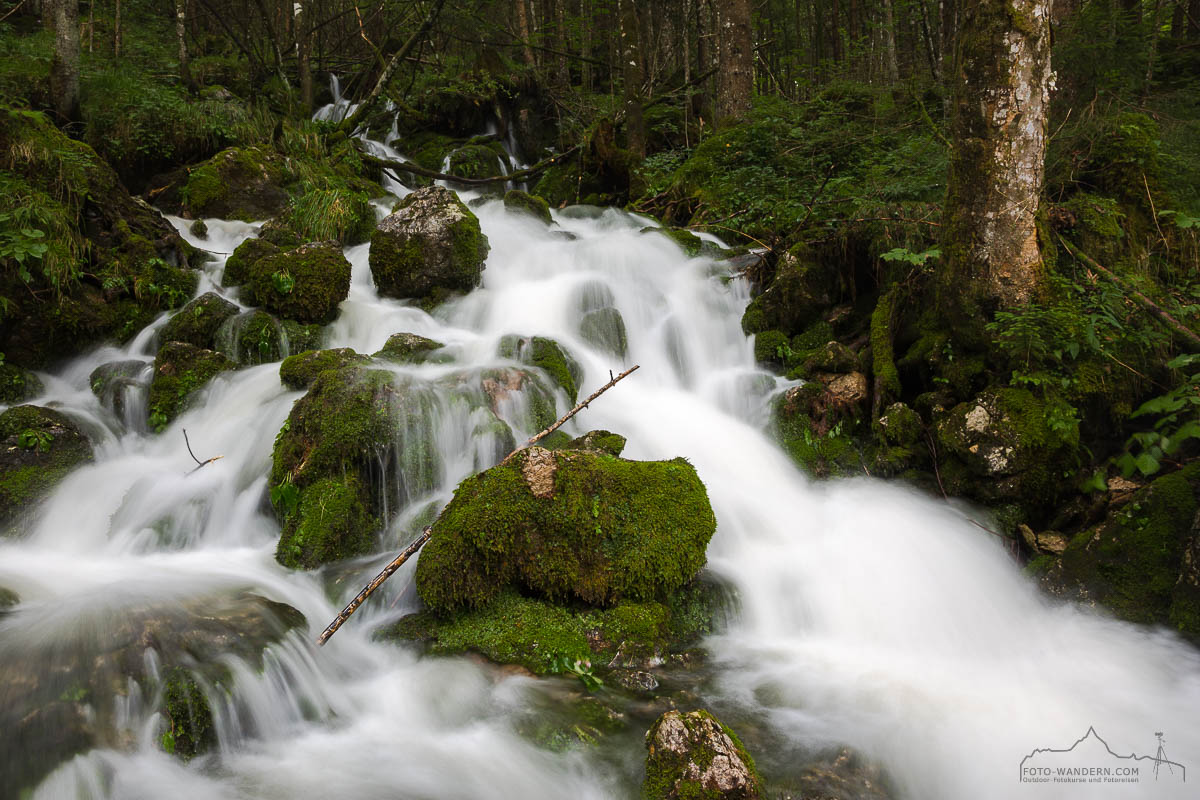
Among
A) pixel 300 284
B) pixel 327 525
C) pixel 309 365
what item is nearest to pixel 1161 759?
pixel 327 525

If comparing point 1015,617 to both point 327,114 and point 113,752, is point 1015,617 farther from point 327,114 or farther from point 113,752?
point 327,114

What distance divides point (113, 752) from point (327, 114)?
16374mm

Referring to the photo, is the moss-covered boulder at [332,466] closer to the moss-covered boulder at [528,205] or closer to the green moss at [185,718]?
the green moss at [185,718]

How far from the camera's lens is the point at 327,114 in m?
16.1

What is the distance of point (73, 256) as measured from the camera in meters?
6.95

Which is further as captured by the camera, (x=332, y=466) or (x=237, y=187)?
(x=237, y=187)

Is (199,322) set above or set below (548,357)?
above

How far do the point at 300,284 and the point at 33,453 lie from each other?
2942 mm

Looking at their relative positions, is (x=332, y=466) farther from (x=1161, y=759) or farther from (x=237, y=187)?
(x=237, y=187)

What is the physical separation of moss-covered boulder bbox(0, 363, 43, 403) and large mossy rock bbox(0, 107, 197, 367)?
0.73 ft

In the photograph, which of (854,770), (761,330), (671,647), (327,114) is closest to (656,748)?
(854,770)

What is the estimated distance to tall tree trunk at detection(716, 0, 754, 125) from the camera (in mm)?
11492

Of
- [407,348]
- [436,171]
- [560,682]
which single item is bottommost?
[560,682]

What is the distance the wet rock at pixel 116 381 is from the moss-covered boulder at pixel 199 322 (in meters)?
0.46
